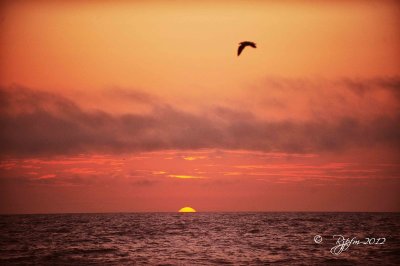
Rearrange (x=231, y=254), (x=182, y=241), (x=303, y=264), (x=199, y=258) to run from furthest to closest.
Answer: (x=182, y=241) < (x=231, y=254) < (x=199, y=258) < (x=303, y=264)

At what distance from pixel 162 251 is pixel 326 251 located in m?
10.4

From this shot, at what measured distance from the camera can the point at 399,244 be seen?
39.6 metres

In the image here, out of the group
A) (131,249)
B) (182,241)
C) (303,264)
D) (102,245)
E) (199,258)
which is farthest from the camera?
(182,241)

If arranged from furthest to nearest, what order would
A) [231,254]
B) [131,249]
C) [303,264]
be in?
1. [131,249]
2. [231,254]
3. [303,264]

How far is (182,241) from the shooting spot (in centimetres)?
4381

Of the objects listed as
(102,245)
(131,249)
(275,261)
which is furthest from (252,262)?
(102,245)

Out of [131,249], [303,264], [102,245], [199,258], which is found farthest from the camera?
[102,245]

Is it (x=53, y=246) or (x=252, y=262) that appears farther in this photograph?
(x=53, y=246)

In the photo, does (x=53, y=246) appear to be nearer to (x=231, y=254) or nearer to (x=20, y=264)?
(x=20, y=264)

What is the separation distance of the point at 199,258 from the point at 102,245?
11.0 meters

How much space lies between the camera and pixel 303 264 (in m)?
29.2

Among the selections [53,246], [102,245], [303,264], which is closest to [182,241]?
[102,245]

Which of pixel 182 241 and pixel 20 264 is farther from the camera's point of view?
pixel 182 241

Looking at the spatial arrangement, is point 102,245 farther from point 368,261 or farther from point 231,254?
point 368,261
